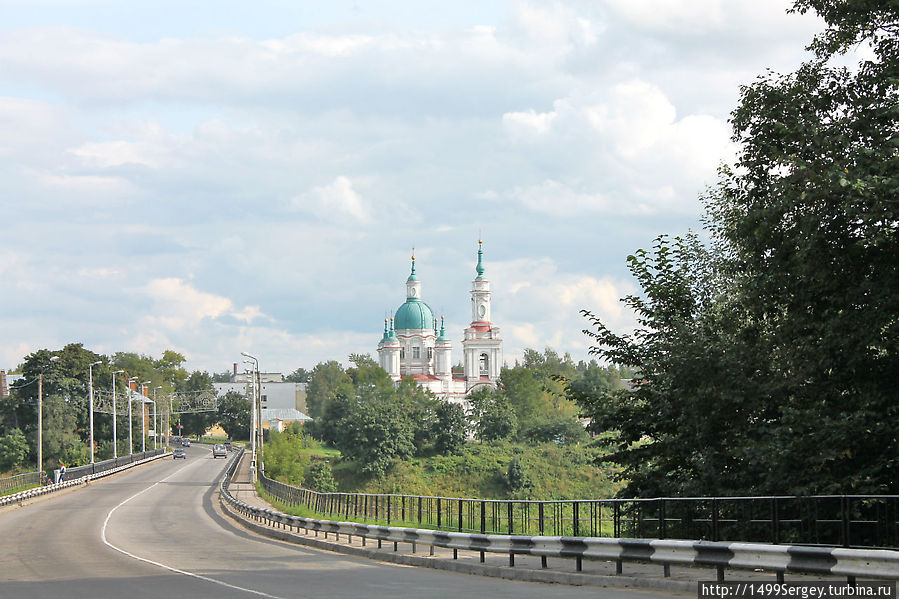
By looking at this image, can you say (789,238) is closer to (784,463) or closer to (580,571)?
(784,463)

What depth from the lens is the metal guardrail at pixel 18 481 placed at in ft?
206

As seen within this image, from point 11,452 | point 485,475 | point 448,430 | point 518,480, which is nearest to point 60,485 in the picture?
point 11,452

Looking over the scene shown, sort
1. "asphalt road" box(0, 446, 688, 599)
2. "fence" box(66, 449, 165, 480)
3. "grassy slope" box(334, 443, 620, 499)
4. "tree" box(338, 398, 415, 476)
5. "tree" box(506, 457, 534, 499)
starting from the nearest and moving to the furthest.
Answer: "asphalt road" box(0, 446, 688, 599), "fence" box(66, 449, 165, 480), "tree" box(506, 457, 534, 499), "grassy slope" box(334, 443, 620, 499), "tree" box(338, 398, 415, 476)

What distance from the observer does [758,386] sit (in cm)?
2261

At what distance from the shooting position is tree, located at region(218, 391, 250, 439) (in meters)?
188

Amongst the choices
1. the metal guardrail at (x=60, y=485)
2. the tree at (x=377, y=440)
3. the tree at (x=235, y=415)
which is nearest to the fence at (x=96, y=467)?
the metal guardrail at (x=60, y=485)

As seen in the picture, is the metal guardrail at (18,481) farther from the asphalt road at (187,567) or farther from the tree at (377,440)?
the tree at (377,440)

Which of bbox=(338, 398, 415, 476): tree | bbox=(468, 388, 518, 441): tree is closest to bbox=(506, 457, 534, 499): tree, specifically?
bbox=(338, 398, 415, 476): tree

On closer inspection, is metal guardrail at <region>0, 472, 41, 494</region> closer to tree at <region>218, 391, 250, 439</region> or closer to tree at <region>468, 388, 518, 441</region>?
tree at <region>468, 388, 518, 441</region>

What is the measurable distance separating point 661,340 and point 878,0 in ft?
32.6

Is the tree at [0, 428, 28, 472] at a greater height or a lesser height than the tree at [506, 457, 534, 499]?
greater

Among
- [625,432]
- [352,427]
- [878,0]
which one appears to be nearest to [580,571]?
[625,432]

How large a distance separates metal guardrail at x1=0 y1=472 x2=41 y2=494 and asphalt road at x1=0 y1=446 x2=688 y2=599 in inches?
717

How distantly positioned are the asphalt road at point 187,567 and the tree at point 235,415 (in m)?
144
